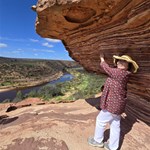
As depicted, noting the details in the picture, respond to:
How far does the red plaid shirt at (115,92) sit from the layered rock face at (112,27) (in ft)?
3.32

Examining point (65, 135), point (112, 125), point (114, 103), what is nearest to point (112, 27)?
point (114, 103)

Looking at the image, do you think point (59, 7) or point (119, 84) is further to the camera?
point (59, 7)

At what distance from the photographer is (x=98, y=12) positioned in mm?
5109

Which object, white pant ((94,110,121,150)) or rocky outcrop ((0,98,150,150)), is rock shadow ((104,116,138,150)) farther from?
white pant ((94,110,121,150))

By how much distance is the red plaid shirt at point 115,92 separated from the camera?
4.10 meters

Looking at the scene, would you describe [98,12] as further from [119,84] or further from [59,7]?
Result: [119,84]

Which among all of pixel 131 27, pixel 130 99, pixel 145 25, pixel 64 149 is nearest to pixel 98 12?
pixel 131 27

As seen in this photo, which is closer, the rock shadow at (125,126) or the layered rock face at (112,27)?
the layered rock face at (112,27)

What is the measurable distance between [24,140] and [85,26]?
136 inches

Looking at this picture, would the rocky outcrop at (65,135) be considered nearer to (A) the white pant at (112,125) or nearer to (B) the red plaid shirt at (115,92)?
(A) the white pant at (112,125)

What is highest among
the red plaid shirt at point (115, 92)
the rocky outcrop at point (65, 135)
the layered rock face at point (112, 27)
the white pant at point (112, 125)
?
the layered rock face at point (112, 27)

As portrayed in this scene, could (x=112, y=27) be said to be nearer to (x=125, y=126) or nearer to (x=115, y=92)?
(x=115, y=92)

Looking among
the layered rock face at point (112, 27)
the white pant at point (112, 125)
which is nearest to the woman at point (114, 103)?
the white pant at point (112, 125)

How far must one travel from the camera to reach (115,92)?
13.5 feet
